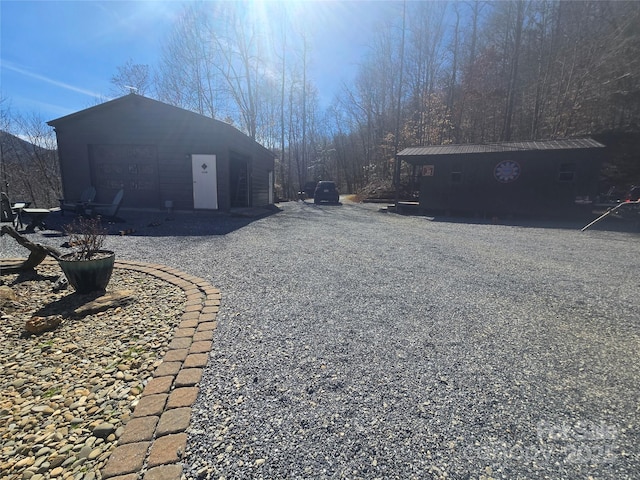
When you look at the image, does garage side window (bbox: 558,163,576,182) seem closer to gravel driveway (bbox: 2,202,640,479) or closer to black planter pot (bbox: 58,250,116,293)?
gravel driveway (bbox: 2,202,640,479)

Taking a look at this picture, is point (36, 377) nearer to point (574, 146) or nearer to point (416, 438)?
point (416, 438)

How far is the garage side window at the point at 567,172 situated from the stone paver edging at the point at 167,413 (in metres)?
12.9

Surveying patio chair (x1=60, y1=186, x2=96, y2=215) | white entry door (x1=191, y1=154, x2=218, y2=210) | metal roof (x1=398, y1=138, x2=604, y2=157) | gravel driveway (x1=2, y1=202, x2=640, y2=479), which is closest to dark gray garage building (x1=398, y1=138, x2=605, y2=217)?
metal roof (x1=398, y1=138, x2=604, y2=157)

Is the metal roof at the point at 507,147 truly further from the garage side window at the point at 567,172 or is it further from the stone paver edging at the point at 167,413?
the stone paver edging at the point at 167,413

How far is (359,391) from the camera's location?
160cm

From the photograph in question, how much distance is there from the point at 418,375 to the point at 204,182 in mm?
9597

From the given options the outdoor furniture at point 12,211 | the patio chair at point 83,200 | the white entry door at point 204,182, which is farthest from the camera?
the white entry door at point 204,182

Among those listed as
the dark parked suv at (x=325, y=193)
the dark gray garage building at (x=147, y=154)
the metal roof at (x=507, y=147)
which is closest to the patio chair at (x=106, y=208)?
the dark gray garage building at (x=147, y=154)

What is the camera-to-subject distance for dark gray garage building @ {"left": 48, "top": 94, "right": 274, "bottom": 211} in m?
9.47

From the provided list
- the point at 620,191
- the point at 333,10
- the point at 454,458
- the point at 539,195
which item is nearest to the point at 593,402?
the point at 454,458

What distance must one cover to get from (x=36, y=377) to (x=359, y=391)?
1915 millimetres

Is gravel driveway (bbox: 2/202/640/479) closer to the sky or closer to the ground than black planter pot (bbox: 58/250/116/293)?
closer to the ground

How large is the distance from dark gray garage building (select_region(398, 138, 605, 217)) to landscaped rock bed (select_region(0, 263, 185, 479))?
1195 centimetres

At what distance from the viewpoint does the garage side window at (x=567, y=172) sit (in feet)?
33.4
